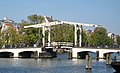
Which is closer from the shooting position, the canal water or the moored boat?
the moored boat

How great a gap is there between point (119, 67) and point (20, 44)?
89.5m

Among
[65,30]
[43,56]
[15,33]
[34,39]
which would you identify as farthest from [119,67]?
[65,30]

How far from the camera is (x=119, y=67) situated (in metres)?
59.4

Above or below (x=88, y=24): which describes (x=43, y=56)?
below

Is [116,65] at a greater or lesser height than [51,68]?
greater

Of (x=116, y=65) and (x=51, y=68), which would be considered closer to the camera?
(x=116, y=65)

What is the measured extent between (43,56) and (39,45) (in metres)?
8.92

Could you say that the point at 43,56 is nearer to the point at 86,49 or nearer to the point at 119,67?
the point at 86,49

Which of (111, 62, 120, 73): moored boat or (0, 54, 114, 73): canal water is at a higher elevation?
(111, 62, 120, 73): moored boat

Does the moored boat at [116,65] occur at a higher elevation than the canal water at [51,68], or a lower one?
higher

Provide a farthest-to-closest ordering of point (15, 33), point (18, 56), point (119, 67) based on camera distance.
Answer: point (15, 33) → point (18, 56) → point (119, 67)

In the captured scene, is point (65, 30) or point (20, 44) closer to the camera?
point (20, 44)

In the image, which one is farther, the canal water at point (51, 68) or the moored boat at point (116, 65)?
the canal water at point (51, 68)

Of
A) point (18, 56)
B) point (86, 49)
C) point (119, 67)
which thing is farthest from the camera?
point (18, 56)
